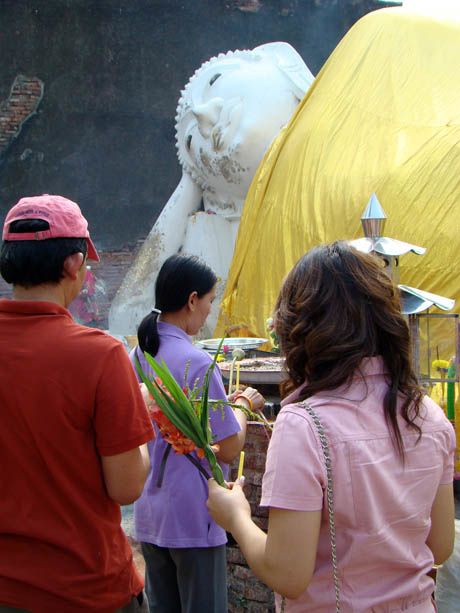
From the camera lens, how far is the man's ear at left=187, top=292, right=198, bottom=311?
2125 millimetres

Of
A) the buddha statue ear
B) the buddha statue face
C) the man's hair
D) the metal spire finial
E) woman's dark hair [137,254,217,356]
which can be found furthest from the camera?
the buddha statue ear

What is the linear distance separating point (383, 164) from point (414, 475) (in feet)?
13.6

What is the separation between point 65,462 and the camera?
54.9 inches

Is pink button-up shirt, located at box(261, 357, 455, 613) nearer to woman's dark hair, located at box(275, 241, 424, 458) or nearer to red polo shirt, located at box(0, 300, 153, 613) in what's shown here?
woman's dark hair, located at box(275, 241, 424, 458)

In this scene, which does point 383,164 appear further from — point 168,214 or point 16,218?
point 16,218

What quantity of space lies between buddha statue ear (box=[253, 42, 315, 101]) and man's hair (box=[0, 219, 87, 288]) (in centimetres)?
524

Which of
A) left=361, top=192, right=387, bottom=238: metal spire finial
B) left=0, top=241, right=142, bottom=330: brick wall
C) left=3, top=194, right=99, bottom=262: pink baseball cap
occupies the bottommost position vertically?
left=0, top=241, right=142, bottom=330: brick wall

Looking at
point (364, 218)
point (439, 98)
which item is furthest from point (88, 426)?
point (439, 98)

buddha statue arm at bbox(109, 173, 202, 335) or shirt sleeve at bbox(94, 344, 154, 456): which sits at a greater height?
shirt sleeve at bbox(94, 344, 154, 456)

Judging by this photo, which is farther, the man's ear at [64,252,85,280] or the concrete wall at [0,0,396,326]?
the concrete wall at [0,0,396,326]

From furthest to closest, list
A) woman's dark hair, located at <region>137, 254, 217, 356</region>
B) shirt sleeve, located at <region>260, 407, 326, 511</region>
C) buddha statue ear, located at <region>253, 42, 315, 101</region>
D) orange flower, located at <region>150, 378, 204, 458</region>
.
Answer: buddha statue ear, located at <region>253, 42, 315, 101</region>, woman's dark hair, located at <region>137, 254, 217, 356</region>, orange flower, located at <region>150, 378, 204, 458</region>, shirt sleeve, located at <region>260, 407, 326, 511</region>

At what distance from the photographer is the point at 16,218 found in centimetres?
151

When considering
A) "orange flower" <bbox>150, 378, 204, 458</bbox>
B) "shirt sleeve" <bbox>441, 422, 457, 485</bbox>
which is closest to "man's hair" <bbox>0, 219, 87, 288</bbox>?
"orange flower" <bbox>150, 378, 204, 458</bbox>

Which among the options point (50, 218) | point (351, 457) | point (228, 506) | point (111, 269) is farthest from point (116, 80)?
point (351, 457)
